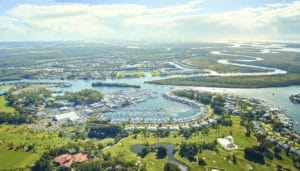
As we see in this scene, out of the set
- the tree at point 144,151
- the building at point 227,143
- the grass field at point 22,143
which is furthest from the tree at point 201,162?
the grass field at point 22,143

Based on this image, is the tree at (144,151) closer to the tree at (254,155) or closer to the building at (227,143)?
the building at (227,143)

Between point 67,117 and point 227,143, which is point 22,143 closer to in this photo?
point 67,117

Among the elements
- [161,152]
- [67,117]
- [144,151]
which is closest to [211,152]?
[161,152]

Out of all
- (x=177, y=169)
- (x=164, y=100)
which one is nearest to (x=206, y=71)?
(x=164, y=100)

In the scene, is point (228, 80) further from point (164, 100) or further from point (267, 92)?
point (164, 100)

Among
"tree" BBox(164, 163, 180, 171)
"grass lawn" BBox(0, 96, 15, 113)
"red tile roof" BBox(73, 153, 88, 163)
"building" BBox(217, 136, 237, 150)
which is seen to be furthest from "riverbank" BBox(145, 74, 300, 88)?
"red tile roof" BBox(73, 153, 88, 163)
